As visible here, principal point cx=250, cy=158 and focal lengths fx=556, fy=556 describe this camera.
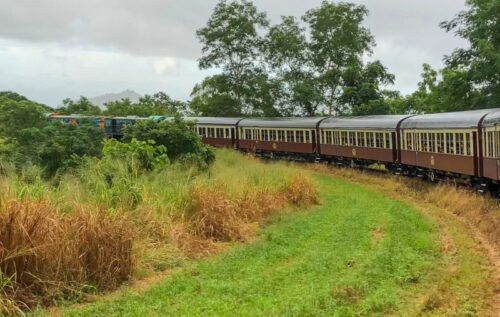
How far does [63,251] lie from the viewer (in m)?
8.05

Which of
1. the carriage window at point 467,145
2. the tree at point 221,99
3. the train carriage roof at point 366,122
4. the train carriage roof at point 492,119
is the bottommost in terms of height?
the carriage window at point 467,145

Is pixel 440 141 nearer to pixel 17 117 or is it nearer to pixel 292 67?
pixel 17 117

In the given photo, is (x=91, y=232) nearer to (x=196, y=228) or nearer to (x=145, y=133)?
(x=196, y=228)

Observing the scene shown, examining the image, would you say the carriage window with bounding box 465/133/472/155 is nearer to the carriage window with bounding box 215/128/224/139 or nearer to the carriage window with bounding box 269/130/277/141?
the carriage window with bounding box 269/130/277/141

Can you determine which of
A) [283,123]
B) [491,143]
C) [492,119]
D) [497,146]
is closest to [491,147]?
[491,143]

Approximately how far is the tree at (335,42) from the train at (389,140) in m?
11.7

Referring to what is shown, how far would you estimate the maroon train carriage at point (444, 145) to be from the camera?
1808 centimetres

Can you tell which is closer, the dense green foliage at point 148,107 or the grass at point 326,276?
the grass at point 326,276

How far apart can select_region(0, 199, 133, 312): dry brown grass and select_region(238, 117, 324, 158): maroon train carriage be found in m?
25.1

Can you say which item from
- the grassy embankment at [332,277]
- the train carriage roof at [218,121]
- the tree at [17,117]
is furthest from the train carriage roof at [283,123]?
the grassy embankment at [332,277]

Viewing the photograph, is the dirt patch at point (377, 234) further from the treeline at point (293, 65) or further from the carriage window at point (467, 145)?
the treeline at point (293, 65)

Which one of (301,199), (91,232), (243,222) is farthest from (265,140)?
Result: (91,232)

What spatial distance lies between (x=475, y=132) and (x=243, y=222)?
8.77 m

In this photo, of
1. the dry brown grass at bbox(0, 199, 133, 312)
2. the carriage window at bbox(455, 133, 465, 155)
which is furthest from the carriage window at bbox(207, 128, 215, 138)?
the dry brown grass at bbox(0, 199, 133, 312)
